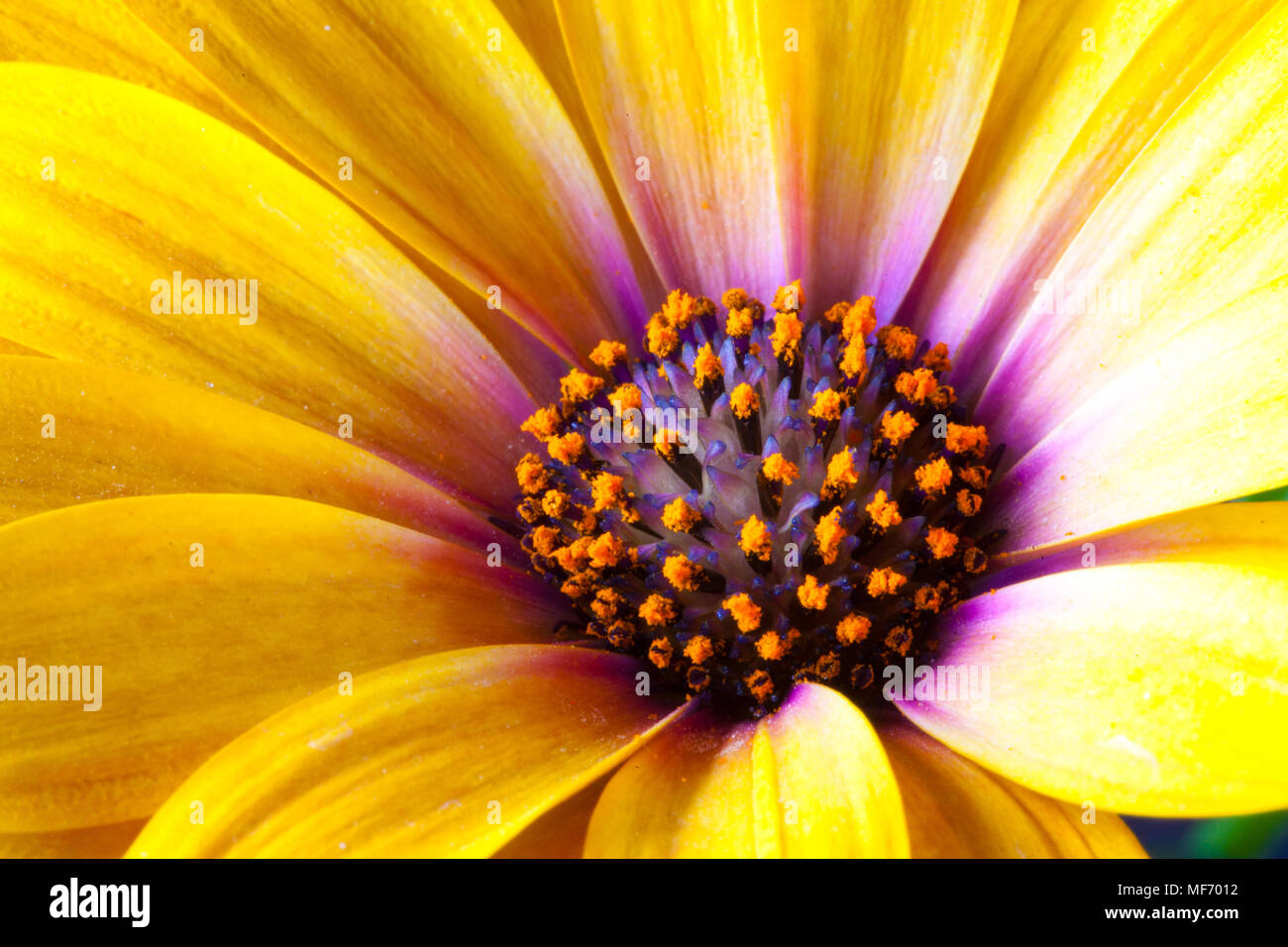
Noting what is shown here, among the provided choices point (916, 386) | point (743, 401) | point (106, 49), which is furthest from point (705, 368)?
point (106, 49)

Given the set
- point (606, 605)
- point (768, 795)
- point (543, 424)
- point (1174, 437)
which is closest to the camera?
point (768, 795)

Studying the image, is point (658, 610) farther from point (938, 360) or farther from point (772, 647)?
point (938, 360)

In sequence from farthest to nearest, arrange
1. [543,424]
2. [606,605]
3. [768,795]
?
[543,424]
[606,605]
[768,795]

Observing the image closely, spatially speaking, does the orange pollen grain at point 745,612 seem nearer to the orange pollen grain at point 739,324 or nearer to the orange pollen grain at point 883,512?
the orange pollen grain at point 883,512

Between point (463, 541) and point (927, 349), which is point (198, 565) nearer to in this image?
point (463, 541)

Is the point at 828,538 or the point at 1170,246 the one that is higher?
the point at 1170,246

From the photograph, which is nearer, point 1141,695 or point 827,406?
point 1141,695

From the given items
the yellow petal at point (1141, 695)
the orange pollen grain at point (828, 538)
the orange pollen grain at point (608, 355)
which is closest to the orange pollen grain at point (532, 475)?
the orange pollen grain at point (608, 355)

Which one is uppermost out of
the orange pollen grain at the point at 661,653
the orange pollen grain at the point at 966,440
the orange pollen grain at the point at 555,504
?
the orange pollen grain at the point at 966,440
